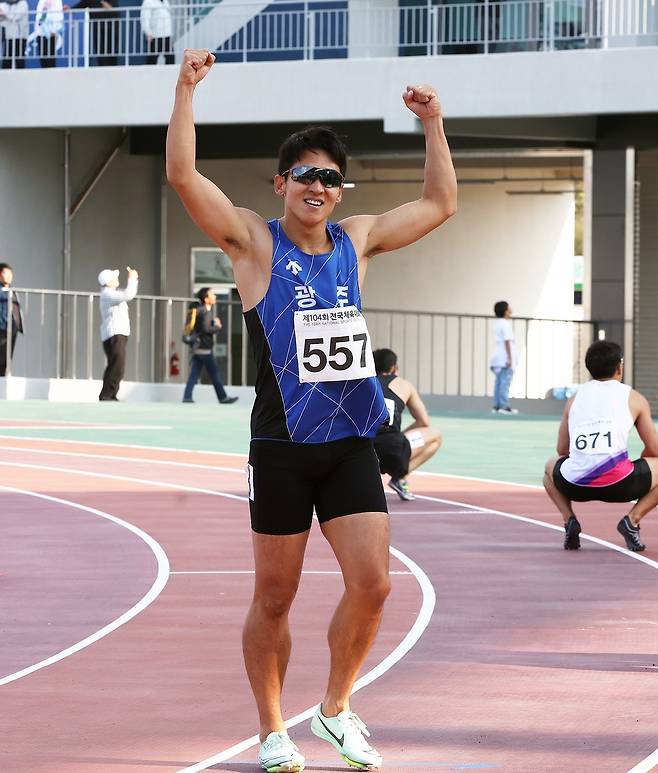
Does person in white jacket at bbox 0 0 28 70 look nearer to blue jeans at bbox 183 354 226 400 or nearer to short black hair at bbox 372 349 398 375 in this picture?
blue jeans at bbox 183 354 226 400

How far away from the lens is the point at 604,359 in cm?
1074

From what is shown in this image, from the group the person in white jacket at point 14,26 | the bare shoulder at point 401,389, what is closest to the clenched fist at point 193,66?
the bare shoulder at point 401,389

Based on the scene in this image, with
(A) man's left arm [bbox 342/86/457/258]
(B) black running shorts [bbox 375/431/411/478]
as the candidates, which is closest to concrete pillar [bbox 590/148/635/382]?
(B) black running shorts [bbox 375/431/411/478]

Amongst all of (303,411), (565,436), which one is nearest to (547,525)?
(565,436)

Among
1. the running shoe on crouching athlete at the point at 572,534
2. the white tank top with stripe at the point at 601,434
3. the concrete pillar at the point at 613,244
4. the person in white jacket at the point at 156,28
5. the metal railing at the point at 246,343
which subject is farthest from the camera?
the person in white jacket at the point at 156,28

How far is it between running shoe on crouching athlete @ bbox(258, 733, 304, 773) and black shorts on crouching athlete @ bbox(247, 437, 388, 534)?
0.66 metres

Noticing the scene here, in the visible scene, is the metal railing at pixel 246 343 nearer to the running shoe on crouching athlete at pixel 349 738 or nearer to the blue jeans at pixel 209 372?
the blue jeans at pixel 209 372

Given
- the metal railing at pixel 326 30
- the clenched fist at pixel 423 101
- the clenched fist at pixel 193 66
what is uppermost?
the metal railing at pixel 326 30

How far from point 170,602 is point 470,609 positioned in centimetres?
162

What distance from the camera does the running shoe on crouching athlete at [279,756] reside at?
17.1 feet

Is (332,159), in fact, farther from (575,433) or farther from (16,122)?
(16,122)

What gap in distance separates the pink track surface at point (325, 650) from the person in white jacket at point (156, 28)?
751 inches

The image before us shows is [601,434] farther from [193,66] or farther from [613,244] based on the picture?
[613,244]

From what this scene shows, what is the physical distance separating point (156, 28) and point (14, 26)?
279cm
